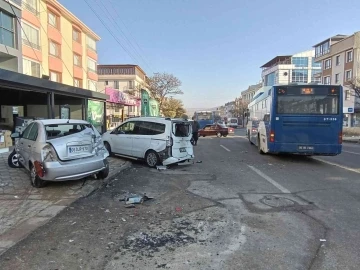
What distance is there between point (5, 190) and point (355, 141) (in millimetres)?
26249

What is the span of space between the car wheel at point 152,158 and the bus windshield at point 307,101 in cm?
513

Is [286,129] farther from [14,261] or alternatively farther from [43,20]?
[43,20]

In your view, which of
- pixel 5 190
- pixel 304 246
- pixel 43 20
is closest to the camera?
pixel 304 246

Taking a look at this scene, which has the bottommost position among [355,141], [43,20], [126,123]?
[355,141]

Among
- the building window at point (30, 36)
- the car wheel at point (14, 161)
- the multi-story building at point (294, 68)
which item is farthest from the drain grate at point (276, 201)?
the multi-story building at point (294, 68)

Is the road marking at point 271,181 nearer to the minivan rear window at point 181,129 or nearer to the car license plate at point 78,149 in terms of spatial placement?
the minivan rear window at point 181,129

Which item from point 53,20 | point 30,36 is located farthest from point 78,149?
point 53,20

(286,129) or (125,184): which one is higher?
(286,129)

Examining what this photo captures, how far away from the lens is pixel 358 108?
41.2 meters

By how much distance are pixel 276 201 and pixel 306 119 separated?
6.12 m

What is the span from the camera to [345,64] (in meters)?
44.3

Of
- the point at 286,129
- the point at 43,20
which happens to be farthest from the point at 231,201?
the point at 43,20

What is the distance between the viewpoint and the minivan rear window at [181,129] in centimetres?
1016

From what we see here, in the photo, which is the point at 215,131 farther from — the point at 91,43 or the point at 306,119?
the point at 91,43
